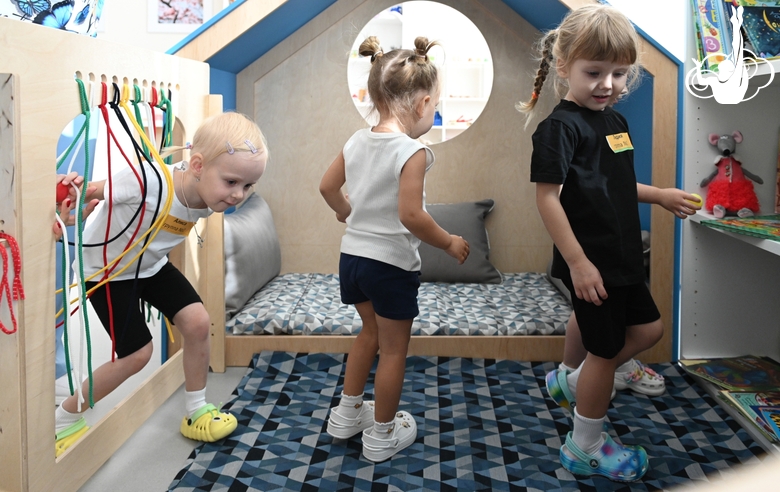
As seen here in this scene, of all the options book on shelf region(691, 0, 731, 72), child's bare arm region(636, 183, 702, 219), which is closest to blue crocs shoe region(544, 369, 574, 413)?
child's bare arm region(636, 183, 702, 219)

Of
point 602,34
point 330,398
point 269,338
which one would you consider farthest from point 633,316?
point 269,338

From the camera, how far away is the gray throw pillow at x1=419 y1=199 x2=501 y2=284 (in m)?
2.51

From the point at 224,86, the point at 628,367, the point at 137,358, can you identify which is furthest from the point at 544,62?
the point at 224,86

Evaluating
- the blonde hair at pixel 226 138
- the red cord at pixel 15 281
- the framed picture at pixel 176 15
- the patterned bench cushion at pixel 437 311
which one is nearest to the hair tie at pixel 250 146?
the blonde hair at pixel 226 138

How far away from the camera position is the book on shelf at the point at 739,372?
165 cm

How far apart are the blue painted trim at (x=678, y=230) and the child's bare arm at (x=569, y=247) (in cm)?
71

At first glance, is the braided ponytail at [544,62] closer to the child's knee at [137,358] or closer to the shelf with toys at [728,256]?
the shelf with toys at [728,256]

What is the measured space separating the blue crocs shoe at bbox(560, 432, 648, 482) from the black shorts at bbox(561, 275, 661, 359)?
0.20 m

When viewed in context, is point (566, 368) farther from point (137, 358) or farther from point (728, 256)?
point (137, 358)

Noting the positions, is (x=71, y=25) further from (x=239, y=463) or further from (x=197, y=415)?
(x=239, y=463)

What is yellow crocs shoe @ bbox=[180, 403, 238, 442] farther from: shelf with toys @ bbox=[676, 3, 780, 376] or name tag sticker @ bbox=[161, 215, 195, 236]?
shelf with toys @ bbox=[676, 3, 780, 376]

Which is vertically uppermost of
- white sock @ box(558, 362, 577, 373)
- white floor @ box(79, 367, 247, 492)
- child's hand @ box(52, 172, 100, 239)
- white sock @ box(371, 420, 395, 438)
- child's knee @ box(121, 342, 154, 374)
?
child's hand @ box(52, 172, 100, 239)

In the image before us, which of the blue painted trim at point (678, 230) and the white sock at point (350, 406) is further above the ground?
the blue painted trim at point (678, 230)

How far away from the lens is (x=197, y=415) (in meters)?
1.54
